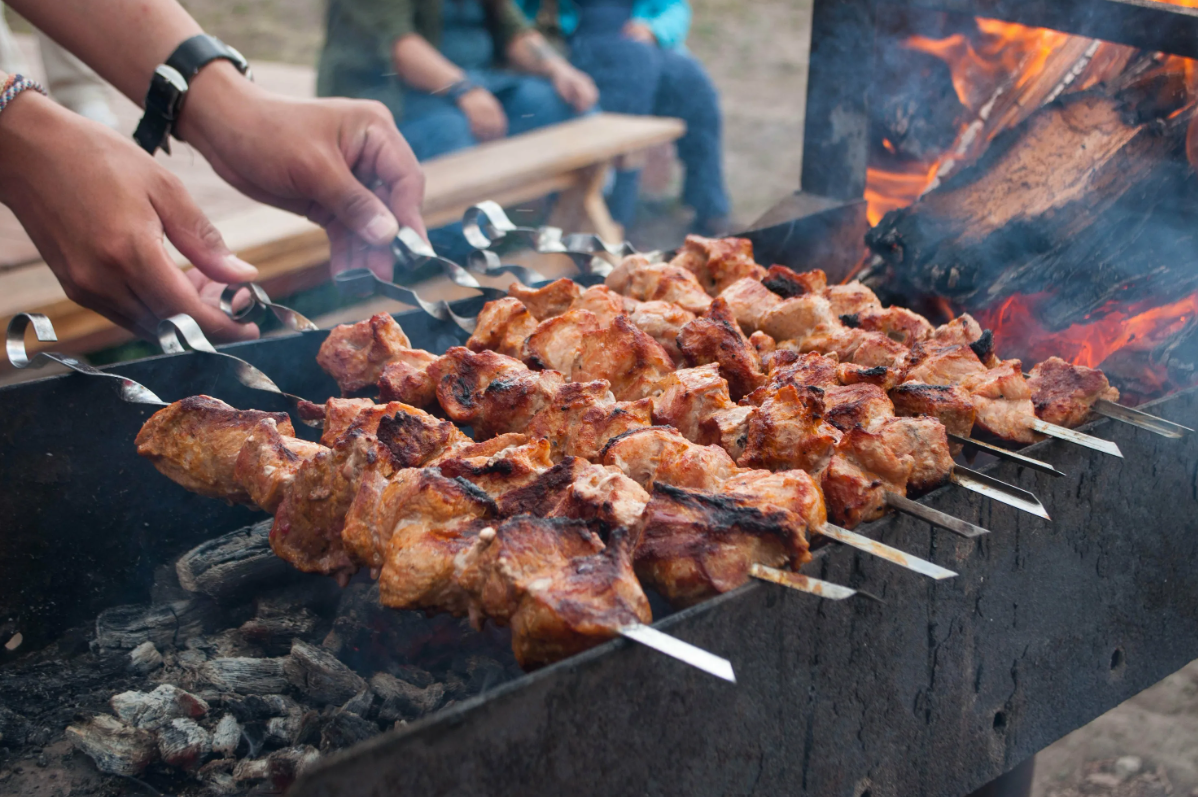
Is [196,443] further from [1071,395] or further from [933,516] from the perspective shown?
[1071,395]

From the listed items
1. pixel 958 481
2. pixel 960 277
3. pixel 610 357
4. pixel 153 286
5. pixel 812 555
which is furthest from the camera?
pixel 960 277

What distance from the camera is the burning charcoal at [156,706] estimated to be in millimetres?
1973

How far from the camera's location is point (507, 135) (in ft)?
27.0

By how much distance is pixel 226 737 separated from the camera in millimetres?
1936

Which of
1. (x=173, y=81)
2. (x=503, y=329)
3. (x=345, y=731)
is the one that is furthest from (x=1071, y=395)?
(x=173, y=81)

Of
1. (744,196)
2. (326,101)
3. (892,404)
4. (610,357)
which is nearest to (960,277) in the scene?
(892,404)

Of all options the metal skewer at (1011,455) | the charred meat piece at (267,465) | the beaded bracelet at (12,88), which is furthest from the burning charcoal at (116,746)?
the metal skewer at (1011,455)

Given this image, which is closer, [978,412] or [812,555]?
Answer: [812,555]

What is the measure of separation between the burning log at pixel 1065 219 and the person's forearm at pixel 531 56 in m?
5.98

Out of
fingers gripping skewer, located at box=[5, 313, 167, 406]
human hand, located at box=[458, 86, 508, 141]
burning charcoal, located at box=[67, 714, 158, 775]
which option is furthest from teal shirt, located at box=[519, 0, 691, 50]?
burning charcoal, located at box=[67, 714, 158, 775]

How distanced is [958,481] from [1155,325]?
4.10 ft

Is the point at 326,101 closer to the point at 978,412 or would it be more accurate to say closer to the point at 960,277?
the point at 960,277

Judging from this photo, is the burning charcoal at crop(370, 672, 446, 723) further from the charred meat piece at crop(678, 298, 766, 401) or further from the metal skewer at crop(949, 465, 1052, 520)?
the metal skewer at crop(949, 465, 1052, 520)

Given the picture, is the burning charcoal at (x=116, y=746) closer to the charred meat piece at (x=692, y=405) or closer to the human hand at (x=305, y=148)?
the charred meat piece at (x=692, y=405)
